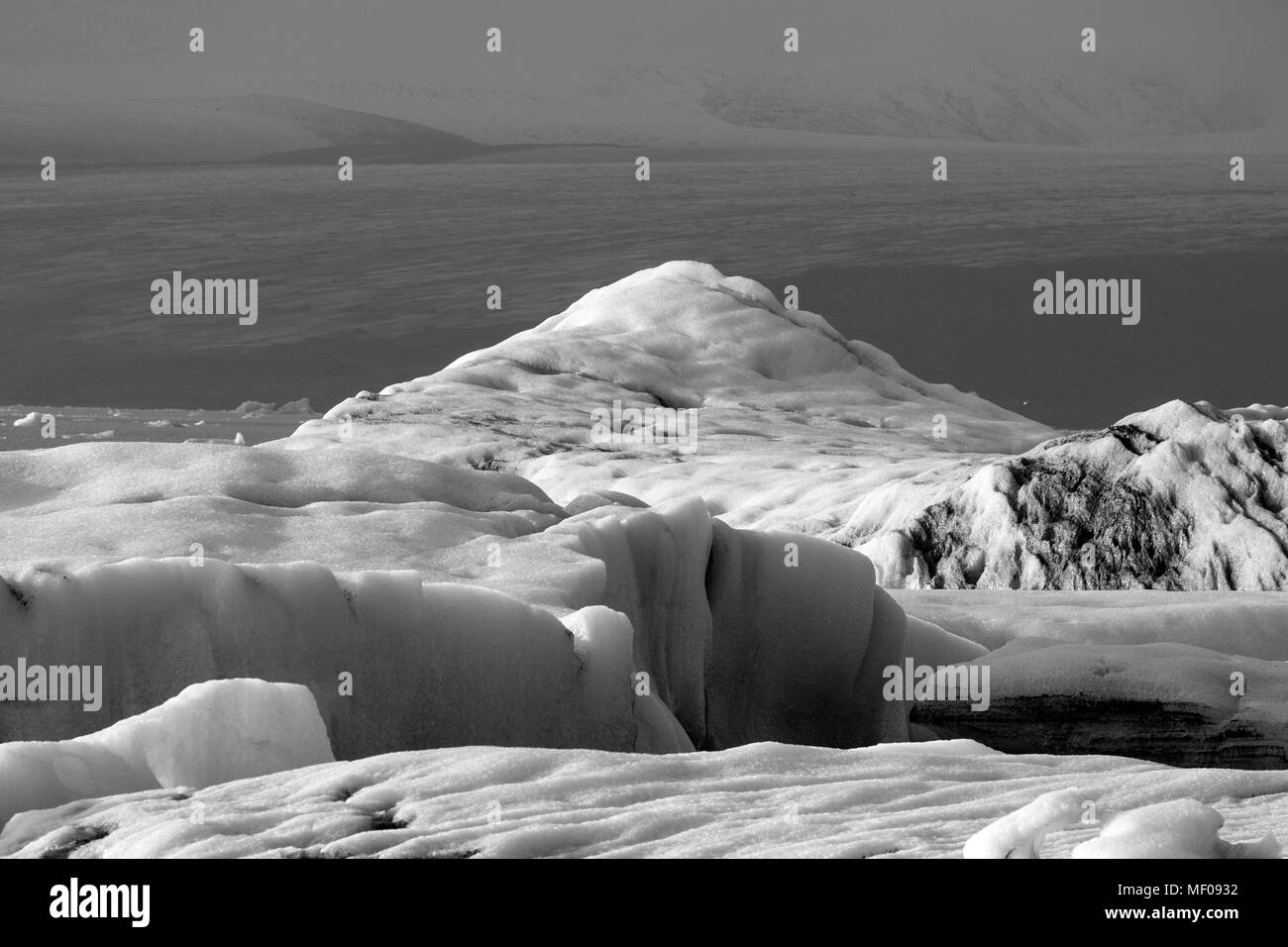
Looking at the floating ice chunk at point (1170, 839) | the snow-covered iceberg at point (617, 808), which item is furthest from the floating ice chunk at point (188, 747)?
the floating ice chunk at point (1170, 839)

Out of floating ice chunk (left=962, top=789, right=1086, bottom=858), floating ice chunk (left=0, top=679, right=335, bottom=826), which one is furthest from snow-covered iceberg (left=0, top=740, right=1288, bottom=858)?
floating ice chunk (left=0, top=679, right=335, bottom=826)

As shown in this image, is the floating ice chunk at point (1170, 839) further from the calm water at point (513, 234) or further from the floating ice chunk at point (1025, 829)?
the calm water at point (513, 234)

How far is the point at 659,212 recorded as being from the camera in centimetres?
9238

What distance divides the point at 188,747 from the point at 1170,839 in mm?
3873

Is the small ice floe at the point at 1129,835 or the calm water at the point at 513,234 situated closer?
the small ice floe at the point at 1129,835

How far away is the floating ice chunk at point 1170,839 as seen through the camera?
15.1ft

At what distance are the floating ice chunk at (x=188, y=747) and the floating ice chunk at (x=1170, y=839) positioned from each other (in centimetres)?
337

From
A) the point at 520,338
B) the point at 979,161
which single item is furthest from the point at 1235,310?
the point at 520,338

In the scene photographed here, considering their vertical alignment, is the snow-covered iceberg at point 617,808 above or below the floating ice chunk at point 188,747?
below

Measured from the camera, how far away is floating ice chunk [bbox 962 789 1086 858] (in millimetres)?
4727

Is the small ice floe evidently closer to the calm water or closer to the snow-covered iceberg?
the snow-covered iceberg

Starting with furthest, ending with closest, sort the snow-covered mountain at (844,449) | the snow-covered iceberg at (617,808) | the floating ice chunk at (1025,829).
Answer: the snow-covered mountain at (844,449) → the snow-covered iceberg at (617,808) → the floating ice chunk at (1025,829)
